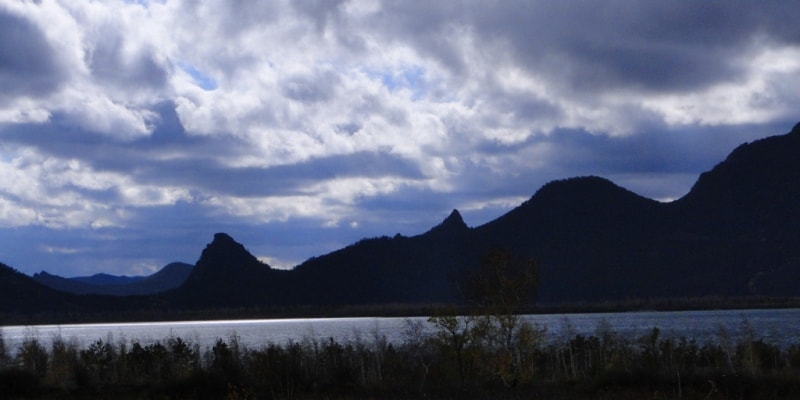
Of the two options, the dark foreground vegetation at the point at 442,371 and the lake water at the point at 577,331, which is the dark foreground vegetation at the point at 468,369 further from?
the lake water at the point at 577,331

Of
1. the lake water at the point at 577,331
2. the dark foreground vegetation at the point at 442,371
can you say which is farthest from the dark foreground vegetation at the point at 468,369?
the lake water at the point at 577,331

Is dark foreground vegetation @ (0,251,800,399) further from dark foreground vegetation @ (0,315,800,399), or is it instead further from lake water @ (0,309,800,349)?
lake water @ (0,309,800,349)

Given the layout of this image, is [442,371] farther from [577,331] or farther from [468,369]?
[577,331]

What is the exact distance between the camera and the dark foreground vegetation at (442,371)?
37594 millimetres

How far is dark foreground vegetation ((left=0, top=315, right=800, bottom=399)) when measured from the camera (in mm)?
37594

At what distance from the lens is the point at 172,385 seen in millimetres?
41250

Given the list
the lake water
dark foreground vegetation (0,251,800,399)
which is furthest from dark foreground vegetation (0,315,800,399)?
the lake water

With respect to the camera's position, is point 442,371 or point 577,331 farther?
point 577,331

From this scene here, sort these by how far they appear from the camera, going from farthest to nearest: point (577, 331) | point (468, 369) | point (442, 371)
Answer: point (577, 331) < point (442, 371) < point (468, 369)

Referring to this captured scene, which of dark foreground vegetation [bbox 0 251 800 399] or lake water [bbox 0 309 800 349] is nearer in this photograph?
dark foreground vegetation [bbox 0 251 800 399]

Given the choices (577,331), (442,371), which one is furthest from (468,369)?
(577,331)

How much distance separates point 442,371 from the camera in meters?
42.3

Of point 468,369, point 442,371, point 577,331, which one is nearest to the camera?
point 468,369

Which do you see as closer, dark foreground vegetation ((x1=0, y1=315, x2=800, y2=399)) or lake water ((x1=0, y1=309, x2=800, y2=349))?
dark foreground vegetation ((x1=0, y1=315, x2=800, y2=399))
